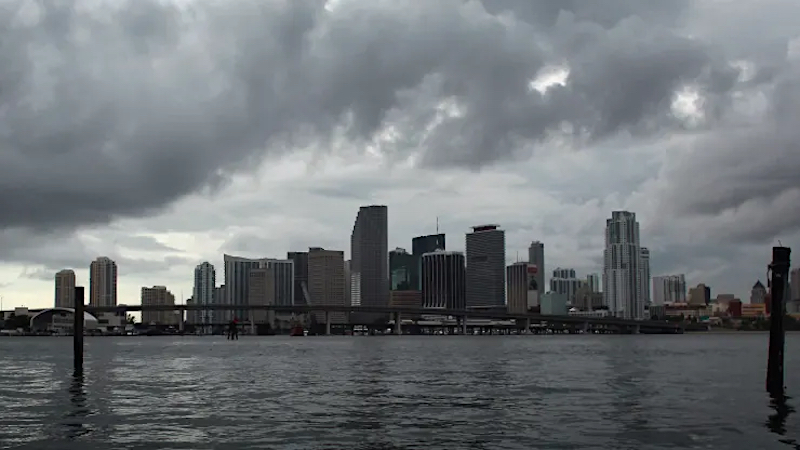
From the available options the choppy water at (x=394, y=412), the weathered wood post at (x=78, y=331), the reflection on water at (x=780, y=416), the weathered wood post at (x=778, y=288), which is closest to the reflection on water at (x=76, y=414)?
the choppy water at (x=394, y=412)

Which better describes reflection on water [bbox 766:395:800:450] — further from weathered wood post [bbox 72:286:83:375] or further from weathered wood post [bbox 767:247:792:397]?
weathered wood post [bbox 72:286:83:375]

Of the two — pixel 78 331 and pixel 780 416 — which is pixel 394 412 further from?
pixel 78 331

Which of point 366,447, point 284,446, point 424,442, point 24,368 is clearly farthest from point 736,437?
point 24,368

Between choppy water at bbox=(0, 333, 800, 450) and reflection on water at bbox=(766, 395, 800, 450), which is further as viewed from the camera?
reflection on water at bbox=(766, 395, 800, 450)

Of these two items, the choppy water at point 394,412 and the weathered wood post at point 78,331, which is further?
the weathered wood post at point 78,331

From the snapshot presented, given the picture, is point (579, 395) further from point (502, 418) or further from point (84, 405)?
point (84, 405)

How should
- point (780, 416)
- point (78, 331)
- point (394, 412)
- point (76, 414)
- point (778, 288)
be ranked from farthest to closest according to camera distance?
point (78, 331)
point (778, 288)
point (76, 414)
point (394, 412)
point (780, 416)

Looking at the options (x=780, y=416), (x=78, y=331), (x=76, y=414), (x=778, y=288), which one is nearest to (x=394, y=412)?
(x=76, y=414)

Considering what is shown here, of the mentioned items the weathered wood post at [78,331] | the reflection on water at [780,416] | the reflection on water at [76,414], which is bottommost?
the reflection on water at [780,416]

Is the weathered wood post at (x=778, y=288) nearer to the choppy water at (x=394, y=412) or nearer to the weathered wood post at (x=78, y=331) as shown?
the choppy water at (x=394, y=412)

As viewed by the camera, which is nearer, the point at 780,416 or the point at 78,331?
the point at 780,416

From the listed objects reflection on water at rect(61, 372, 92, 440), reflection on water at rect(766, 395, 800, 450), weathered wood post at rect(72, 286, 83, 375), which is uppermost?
weathered wood post at rect(72, 286, 83, 375)

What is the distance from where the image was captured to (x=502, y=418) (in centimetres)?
3647

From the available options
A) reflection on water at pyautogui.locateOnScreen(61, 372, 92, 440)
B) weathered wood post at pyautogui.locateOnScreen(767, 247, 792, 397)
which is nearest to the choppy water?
reflection on water at pyautogui.locateOnScreen(61, 372, 92, 440)
